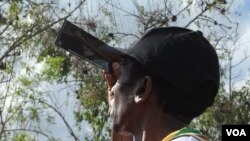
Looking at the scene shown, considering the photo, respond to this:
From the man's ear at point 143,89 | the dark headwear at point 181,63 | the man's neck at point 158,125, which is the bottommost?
the man's neck at point 158,125

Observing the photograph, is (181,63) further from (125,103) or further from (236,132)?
(236,132)

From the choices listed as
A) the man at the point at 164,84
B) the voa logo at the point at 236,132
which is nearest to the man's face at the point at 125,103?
the man at the point at 164,84

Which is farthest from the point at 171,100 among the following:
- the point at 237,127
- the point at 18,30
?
the point at 18,30

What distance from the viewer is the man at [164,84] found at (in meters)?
1.33

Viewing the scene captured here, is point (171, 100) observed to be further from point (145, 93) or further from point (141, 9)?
point (141, 9)

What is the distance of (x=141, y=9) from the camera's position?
7.40 meters

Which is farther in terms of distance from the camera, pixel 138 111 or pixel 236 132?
pixel 236 132

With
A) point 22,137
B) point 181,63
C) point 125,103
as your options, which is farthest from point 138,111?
point 22,137

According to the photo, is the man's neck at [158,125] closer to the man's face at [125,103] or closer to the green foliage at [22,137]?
the man's face at [125,103]

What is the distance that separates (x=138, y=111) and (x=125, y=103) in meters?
0.04

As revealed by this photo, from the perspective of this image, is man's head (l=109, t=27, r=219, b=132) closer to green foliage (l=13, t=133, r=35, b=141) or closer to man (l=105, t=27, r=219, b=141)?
man (l=105, t=27, r=219, b=141)

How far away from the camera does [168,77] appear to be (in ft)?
4.36

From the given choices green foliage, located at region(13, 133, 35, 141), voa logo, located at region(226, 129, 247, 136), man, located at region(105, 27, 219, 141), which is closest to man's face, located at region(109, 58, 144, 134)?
man, located at region(105, 27, 219, 141)

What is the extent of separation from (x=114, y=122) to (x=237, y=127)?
1.03m
